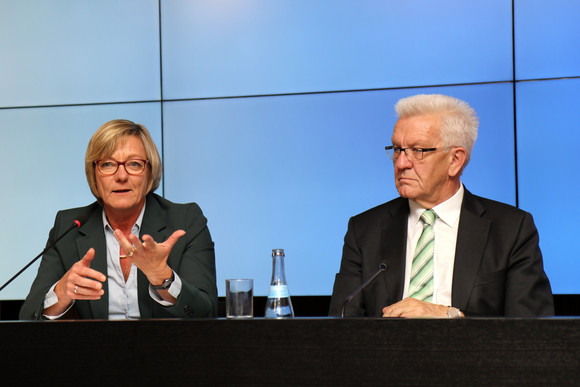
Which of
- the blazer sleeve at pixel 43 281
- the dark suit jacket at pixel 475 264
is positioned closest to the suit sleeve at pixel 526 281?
the dark suit jacket at pixel 475 264

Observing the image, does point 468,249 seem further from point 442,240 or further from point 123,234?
point 123,234

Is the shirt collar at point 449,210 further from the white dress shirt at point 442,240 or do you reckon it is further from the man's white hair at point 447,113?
the man's white hair at point 447,113

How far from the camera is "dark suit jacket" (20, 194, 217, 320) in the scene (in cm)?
210

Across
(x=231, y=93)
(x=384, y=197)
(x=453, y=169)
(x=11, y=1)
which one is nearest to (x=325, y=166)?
(x=384, y=197)

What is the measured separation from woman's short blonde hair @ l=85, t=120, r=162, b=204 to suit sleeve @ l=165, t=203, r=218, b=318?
0.18 metres

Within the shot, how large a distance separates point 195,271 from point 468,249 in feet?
2.77

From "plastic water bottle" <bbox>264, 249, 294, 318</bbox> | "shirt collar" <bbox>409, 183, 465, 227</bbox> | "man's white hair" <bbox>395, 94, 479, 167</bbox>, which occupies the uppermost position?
"man's white hair" <bbox>395, 94, 479, 167</bbox>

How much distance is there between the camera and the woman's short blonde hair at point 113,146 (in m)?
2.20

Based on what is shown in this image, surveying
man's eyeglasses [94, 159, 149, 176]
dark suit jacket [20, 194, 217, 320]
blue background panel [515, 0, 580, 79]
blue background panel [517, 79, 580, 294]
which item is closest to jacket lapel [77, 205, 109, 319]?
dark suit jacket [20, 194, 217, 320]

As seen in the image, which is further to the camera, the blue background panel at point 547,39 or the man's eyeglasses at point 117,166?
the blue background panel at point 547,39

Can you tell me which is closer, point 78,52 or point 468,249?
point 468,249

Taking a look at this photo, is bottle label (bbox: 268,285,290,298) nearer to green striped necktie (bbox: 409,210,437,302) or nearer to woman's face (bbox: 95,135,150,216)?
green striped necktie (bbox: 409,210,437,302)

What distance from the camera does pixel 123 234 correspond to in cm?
215

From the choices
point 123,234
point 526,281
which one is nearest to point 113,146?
point 123,234
